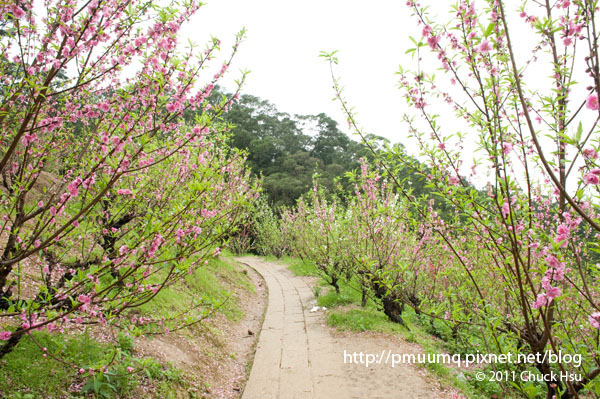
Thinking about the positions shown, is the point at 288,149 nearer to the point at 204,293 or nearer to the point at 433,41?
the point at 204,293

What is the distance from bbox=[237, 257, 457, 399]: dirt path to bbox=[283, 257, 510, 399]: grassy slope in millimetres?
306

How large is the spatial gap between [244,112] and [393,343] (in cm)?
3115

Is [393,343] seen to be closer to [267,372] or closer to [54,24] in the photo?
[267,372]

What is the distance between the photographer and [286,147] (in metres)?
32.4

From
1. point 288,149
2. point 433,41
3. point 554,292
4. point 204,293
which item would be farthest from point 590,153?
point 288,149

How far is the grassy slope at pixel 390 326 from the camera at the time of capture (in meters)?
4.79

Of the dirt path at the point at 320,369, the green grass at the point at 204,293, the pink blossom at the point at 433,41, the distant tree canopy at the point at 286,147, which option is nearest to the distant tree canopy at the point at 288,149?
the distant tree canopy at the point at 286,147

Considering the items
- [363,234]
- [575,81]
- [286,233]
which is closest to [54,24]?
[575,81]

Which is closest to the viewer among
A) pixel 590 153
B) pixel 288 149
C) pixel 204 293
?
pixel 590 153

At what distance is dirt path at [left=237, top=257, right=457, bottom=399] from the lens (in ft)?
13.7

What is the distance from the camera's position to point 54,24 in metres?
2.04

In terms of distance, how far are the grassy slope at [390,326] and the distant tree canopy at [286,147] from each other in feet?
53.7

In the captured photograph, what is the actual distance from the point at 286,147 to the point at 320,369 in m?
28.6

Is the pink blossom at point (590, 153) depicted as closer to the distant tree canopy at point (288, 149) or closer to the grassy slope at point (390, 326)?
the grassy slope at point (390, 326)
